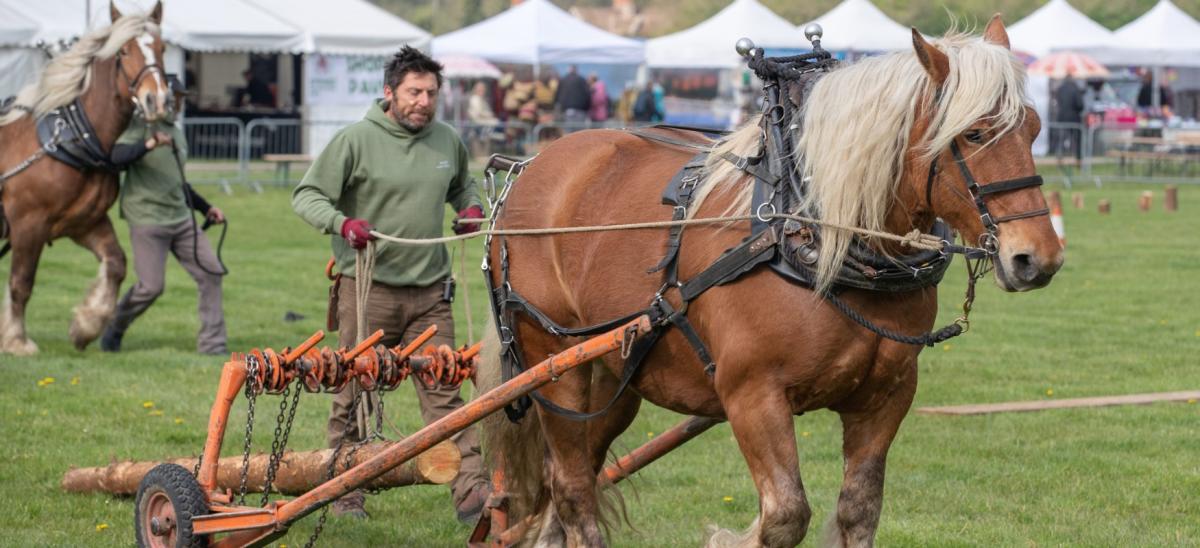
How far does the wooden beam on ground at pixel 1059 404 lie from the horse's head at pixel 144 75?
5300 mm

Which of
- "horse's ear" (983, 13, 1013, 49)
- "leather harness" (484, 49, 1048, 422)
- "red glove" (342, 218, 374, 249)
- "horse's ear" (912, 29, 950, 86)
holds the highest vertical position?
"horse's ear" (983, 13, 1013, 49)

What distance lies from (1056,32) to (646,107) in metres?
9.76

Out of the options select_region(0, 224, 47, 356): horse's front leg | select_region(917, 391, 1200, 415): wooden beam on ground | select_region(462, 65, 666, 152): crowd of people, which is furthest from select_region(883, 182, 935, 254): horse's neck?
select_region(462, 65, 666, 152): crowd of people

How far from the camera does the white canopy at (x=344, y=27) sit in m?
26.0

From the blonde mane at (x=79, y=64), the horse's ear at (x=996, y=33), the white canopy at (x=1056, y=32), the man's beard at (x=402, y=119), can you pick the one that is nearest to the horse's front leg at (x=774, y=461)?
the horse's ear at (x=996, y=33)

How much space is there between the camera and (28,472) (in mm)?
7609

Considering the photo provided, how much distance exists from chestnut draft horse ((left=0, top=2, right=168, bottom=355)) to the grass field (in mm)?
475

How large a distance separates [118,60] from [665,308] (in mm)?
6916

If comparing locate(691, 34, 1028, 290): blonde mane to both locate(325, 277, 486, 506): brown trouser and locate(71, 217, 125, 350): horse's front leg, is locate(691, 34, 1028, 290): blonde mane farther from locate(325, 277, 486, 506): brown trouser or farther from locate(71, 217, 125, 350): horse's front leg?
locate(71, 217, 125, 350): horse's front leg

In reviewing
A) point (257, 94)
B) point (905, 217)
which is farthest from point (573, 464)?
point (257, 94)

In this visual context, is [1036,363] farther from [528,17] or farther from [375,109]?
[528,17]

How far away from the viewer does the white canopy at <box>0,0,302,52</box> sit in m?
23.7

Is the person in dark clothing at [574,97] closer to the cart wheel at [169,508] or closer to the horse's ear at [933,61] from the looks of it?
the cart wheel at [169,508]

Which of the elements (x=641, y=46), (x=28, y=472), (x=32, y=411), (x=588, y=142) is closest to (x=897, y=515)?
(x=588, y=142)
